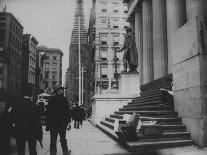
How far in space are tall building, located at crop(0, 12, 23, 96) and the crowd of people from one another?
4332cm

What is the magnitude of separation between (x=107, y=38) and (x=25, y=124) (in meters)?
59.2

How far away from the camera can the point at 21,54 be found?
2591 inches

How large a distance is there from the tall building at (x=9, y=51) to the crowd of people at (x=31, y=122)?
4332cm

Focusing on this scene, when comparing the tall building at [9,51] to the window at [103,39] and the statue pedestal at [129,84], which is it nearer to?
the window at [103,39]

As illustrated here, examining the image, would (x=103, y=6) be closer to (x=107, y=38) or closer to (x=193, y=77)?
(x=107, y=38)

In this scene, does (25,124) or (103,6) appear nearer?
(25,124)

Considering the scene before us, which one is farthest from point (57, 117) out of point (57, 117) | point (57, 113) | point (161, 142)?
point (161, 142)

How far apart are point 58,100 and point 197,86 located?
13.2 feet

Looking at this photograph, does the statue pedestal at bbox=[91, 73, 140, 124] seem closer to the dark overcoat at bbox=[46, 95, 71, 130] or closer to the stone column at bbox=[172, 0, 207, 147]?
the stone column at bbox=[172, 0, 207, 147]

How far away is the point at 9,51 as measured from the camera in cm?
A: 5469

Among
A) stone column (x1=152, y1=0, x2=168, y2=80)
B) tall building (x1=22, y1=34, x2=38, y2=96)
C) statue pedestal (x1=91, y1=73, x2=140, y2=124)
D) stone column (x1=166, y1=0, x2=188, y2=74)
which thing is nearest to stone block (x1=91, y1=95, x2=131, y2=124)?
statue pedestal (x1=91, y1=73, x2=140, y2=124)

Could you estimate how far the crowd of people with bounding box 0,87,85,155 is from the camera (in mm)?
5812

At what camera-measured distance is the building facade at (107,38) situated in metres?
63.3

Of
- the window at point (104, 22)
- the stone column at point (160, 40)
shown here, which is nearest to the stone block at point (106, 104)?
the stone column at point (160, 40)
